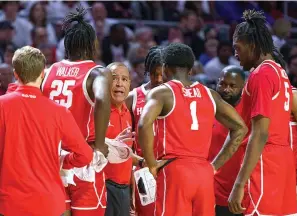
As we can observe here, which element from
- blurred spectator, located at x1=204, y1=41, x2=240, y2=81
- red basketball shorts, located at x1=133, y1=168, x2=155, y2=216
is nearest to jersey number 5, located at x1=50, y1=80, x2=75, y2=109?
red basketball shorts, located at x1=133, y1=168, x2=155, y2=216

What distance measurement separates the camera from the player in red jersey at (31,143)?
511cm

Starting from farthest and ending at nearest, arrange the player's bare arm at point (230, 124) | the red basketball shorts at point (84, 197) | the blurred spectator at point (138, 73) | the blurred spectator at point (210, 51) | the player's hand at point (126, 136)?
the blurred spectator at point (210, 51), the blurred spectator at point (138, 73), the player's hand at point (126, 136), the red basketball shorts at point (84, 197), the player's bare arm at point (230, 124)

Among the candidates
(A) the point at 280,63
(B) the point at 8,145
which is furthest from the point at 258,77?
(B) the point at 8,145

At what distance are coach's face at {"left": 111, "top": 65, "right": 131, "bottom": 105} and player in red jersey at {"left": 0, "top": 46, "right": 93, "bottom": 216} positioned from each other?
4.84 feet

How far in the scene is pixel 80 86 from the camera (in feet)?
19.6

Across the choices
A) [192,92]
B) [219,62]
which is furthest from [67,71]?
[219,62]

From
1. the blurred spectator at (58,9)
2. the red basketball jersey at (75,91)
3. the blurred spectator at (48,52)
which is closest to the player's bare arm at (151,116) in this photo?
the red basketball jersey at (75,91)

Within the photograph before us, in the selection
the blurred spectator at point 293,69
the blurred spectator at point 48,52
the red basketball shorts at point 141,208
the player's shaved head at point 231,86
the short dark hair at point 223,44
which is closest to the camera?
the red basketball shorts at point 141,208

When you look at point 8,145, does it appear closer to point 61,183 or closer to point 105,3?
point 61,183

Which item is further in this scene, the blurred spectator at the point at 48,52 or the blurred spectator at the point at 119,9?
the blurred spectator at the point at 119,9

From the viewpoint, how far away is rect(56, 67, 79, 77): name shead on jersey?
602cm

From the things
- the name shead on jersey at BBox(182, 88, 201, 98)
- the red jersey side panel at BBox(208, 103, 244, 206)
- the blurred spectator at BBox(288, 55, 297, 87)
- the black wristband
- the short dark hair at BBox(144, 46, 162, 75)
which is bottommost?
the red jersey side panel at BBox(208, 103, 244, 206)

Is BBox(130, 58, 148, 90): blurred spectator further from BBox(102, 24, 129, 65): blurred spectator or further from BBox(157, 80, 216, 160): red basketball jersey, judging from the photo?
BBox(157, 80, 216, 160): red basketball jersey

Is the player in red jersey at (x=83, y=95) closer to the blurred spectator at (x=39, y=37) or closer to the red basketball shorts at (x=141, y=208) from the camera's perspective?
the red basketball shorts at (x=141, y=208)
